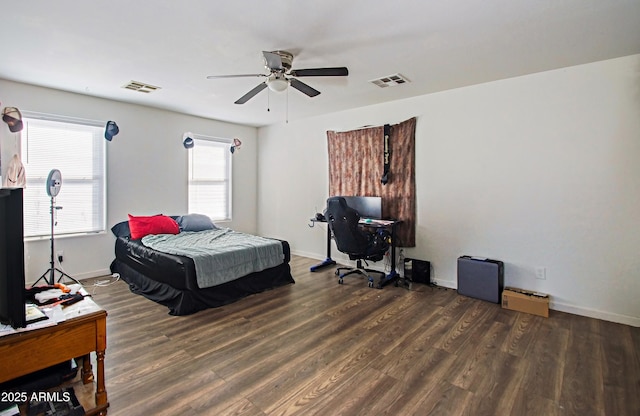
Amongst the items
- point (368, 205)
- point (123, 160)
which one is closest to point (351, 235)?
point (368, 205)

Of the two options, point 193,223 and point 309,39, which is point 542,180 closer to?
point 309,39

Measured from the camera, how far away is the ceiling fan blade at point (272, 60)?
9.04 ft

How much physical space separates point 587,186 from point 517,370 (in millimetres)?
2123

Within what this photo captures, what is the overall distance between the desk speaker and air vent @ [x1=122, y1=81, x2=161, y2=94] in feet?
13.1

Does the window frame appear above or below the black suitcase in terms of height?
above

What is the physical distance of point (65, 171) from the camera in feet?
14.0

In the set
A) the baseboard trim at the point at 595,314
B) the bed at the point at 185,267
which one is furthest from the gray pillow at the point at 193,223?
the baseboard trim at the point at 595,314

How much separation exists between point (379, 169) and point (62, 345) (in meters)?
4.05

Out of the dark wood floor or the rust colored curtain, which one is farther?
the rust colored curtain

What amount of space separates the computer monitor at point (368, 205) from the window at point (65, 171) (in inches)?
143

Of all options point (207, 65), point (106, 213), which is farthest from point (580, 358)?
point (106, 213)

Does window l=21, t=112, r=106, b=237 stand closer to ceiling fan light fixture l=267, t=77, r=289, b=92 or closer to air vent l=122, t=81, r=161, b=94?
air vent l=122, t=81, r=161, b=94

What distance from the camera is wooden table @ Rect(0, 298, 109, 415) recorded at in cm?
150

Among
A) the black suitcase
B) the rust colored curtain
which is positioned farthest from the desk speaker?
the black suitcase
